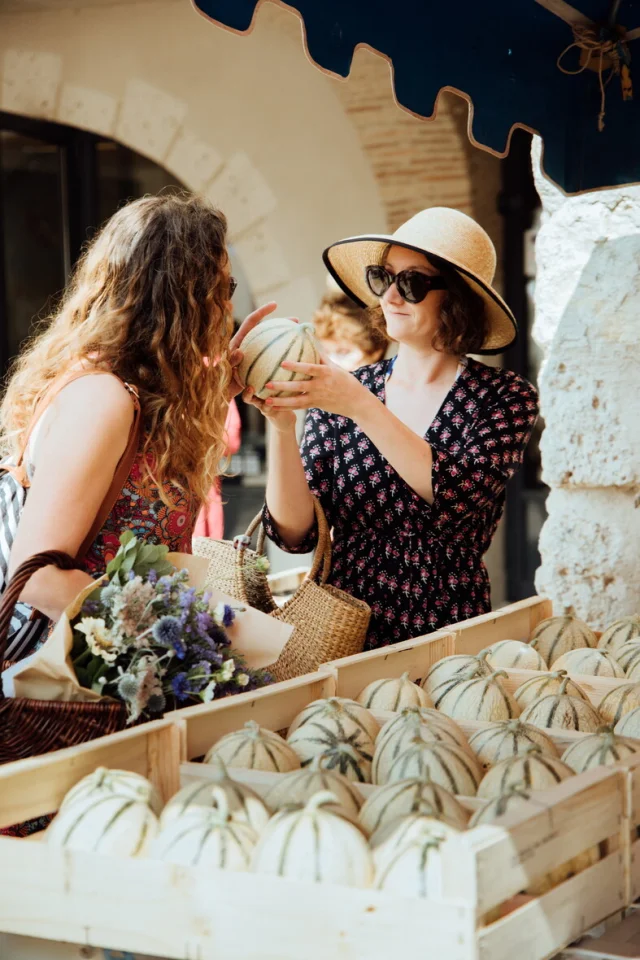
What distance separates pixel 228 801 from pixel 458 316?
6.27ft

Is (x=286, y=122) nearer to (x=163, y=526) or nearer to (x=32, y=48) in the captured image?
(x=32, y=48)

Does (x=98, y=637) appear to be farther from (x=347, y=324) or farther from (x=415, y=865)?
(x=347, y=324)

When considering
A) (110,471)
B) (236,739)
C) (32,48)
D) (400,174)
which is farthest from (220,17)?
(32,48)

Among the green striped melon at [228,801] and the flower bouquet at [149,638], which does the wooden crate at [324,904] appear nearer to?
the green striped melon at [228,801]

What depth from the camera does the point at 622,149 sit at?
3.30 m

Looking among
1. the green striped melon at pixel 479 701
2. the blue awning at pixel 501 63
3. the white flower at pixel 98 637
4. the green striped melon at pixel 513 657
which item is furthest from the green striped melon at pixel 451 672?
the blue awning at pixel 501 63

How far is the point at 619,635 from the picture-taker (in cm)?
271

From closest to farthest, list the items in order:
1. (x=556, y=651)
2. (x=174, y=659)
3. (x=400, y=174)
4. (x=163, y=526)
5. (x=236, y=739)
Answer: (x=236, y=739)
(x=174, y=659)
(x=163, y=526)
(x=556, y=651)
(x=400, y=174)

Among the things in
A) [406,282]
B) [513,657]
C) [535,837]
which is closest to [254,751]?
[535,837]

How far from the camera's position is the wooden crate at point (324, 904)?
1246 millimetres

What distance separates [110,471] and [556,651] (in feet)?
4.22

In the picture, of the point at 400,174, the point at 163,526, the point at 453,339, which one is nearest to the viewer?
the point at 163,526

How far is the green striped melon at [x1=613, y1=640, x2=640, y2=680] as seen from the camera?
237cm

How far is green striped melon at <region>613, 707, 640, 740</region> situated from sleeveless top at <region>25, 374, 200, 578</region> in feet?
3.24
